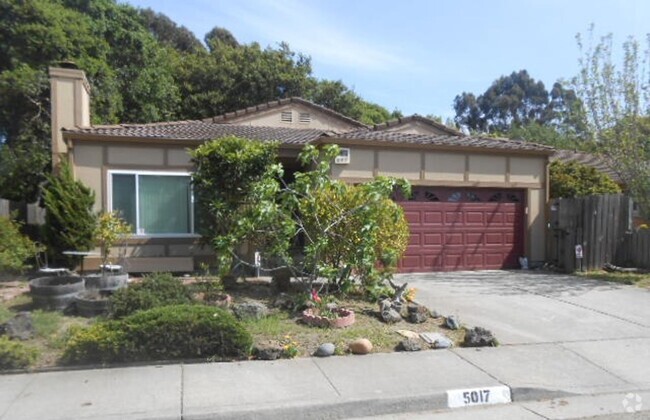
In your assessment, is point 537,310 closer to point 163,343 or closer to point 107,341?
point 163,343

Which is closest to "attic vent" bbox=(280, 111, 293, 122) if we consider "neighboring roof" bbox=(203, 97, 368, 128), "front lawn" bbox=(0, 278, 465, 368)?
"neighboring roof" bbox=(203, 97, 368, 128)

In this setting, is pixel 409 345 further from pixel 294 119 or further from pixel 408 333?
pixel 294 119

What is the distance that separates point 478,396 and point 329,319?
260 centimetres

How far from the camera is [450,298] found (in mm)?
10273

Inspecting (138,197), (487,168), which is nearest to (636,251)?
(487,168)

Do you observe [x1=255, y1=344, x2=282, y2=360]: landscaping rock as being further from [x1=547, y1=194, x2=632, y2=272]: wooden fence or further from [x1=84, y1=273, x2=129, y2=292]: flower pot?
[x1=547, y1=194, x2=632, y2=272]: wooden fence

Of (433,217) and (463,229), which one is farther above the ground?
(433,217)

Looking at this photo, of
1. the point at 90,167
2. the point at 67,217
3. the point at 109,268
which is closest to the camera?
the point at 109,268

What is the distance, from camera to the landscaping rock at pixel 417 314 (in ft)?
26.7

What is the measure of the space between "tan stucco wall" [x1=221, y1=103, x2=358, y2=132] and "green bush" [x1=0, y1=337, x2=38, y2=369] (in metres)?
15.2

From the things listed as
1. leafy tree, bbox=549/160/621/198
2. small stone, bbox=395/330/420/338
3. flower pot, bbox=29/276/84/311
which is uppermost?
leafy tree, bbox=549/160/621/198

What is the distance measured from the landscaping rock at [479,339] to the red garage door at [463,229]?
20.3ft

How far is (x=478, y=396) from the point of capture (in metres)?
5.61

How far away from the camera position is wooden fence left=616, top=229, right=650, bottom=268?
13656 mm
